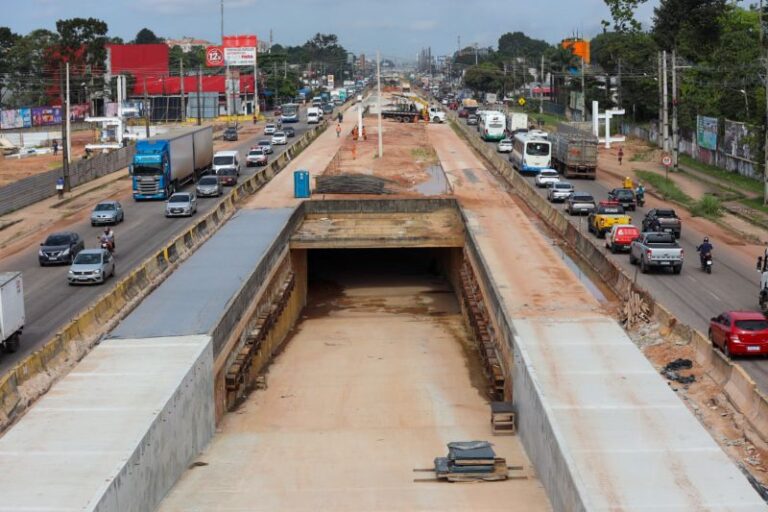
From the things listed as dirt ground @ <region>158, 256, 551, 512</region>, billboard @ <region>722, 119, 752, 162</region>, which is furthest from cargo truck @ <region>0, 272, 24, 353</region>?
billboard @ <region>722, 119, 752, 162</region>

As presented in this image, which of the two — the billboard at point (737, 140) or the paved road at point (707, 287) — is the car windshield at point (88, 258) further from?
the billboard at point (737, 140)

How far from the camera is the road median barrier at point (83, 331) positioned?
1180 inches

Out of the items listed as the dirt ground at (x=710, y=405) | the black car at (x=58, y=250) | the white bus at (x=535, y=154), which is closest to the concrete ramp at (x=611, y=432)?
the dirt ground at (x=710, y=405)

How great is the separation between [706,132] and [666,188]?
67.2ft

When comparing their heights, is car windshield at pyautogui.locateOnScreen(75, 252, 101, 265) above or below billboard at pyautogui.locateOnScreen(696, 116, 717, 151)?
below

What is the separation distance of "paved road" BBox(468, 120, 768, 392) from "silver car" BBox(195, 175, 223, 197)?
30.6 meters

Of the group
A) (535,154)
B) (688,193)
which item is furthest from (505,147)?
(688,193)

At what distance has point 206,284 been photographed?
44094 millimetres

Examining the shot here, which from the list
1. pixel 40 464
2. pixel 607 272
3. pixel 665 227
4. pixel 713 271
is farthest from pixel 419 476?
pixel 665 227

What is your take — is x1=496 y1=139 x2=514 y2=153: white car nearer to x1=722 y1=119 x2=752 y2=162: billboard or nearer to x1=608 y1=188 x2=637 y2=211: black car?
x1=722 y1=119 x2=752 y2=162: billboard

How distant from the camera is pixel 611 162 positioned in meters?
105

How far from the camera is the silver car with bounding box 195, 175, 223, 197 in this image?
7550 centimetres

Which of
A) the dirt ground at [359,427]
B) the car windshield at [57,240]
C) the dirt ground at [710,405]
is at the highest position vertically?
the car windshield at [57,240]

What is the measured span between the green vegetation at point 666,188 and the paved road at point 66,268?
2912cm
